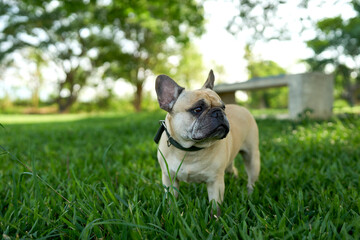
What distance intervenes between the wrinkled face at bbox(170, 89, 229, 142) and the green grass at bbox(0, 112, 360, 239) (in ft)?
1.58

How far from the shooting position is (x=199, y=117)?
2.02 m

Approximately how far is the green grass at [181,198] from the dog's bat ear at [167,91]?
635 millimetres

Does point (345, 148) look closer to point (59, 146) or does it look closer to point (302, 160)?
point (302, 160)

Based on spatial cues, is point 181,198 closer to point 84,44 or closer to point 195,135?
point 195,135

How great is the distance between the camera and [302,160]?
363 cm

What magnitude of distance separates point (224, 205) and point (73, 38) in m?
26.1

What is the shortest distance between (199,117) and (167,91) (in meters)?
0.37

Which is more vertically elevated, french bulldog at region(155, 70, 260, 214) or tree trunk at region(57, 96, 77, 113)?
french bulldog at region(155, 70, 260, 214)

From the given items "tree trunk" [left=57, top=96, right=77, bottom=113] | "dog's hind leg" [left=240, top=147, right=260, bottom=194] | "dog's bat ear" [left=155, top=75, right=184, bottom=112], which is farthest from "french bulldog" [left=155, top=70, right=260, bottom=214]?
"tree trunk" [left=57, top=96, right=77, bottom=113]

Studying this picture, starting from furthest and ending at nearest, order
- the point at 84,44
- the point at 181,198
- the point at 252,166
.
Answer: the point at 84,44 → the point at 252,166 → the point at 181,198

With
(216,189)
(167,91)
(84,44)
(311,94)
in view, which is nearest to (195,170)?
(216,189)

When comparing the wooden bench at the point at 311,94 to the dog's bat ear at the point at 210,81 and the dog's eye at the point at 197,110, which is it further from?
the dog's eye at the point at 197,110

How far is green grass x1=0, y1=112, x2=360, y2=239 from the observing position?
161cm

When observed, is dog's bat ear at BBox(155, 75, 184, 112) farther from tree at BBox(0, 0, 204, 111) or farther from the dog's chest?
tree at BBox(0, 0, 204, 111)
